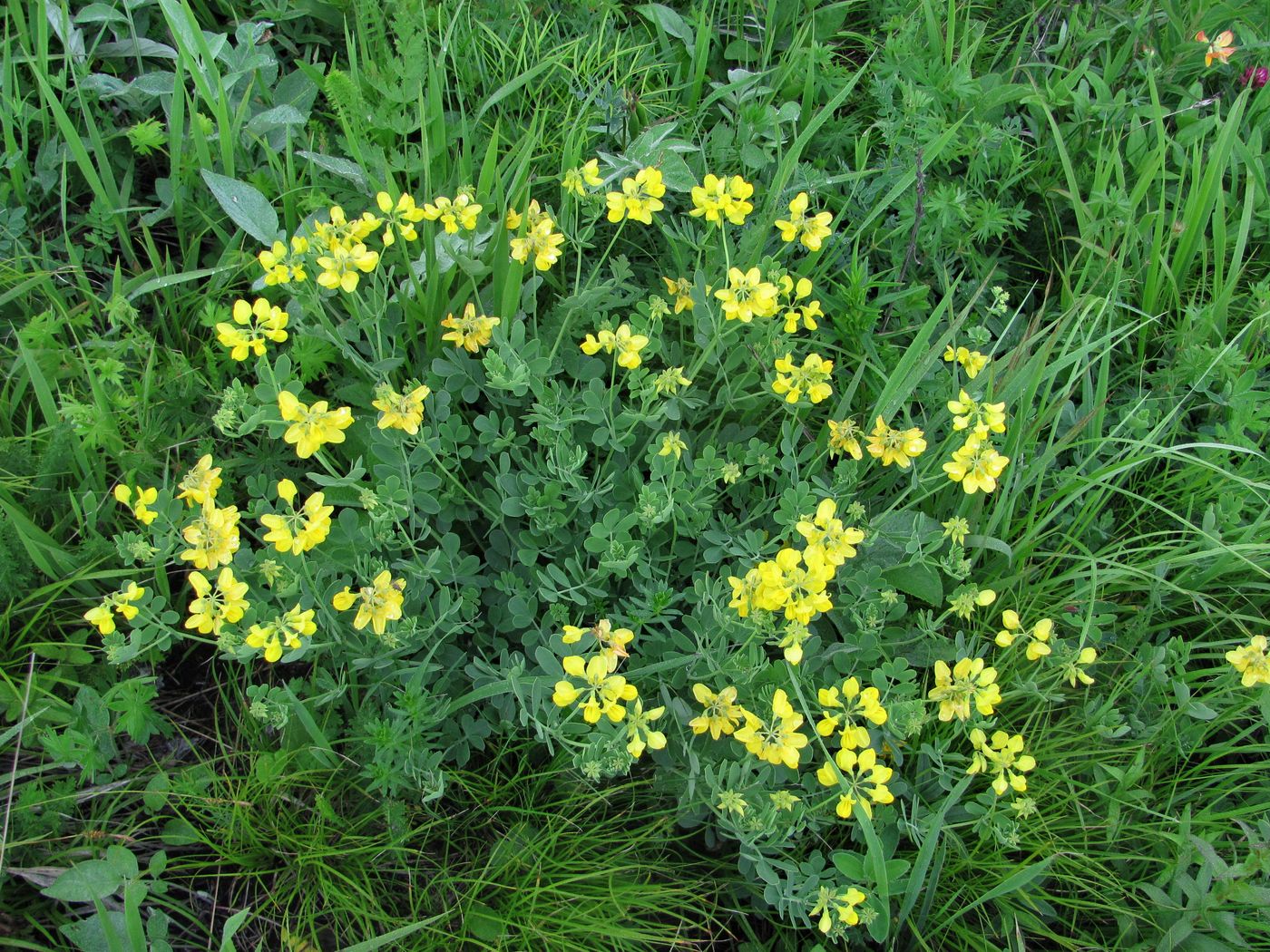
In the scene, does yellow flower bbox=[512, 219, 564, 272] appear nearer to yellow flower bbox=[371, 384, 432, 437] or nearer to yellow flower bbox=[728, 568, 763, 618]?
yellow flower bbox=[371, 384, 432, 437]

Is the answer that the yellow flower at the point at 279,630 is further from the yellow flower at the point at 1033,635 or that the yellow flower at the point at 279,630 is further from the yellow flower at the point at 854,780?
the yellow flower at the point at 1033,635

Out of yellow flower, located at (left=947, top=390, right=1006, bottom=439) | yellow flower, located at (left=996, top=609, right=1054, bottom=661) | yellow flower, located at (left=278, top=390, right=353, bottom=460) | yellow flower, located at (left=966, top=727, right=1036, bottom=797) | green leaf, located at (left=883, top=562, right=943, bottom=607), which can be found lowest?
yellow flower, located at (left=966, top=727, right=1036, bottom=797)

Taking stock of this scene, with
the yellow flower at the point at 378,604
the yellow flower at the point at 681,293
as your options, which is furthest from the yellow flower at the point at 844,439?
the yellow flower at the point at 378,604

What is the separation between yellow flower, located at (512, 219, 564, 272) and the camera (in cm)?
210

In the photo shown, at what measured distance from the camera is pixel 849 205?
9.14 ft

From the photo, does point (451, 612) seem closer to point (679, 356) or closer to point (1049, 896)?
point (679, 356)

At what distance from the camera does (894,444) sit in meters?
2.11

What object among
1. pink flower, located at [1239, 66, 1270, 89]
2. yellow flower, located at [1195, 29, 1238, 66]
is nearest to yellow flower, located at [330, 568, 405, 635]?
yellow flower, located at [1195, 29, 1238, 66]

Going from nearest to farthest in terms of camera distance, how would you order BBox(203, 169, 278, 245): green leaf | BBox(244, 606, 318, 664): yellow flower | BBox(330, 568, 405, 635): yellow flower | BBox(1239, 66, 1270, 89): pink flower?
BBox(244, 606, 318, 664): yellow flower → BBox(330, 568, 405, 635): yellow flower → BBox(203, 169, 278, 245): green leaf → BBox(1239, 66, 1270, 89): pink flower

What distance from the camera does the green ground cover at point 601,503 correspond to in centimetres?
188

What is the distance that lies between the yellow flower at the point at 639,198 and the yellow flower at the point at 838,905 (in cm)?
141

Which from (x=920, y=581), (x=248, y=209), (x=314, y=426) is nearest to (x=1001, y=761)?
(x=920, y=581)

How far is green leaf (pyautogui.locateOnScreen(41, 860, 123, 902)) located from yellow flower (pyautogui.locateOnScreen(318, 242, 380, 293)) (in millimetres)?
1177

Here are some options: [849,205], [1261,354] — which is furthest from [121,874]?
[1261,354]
